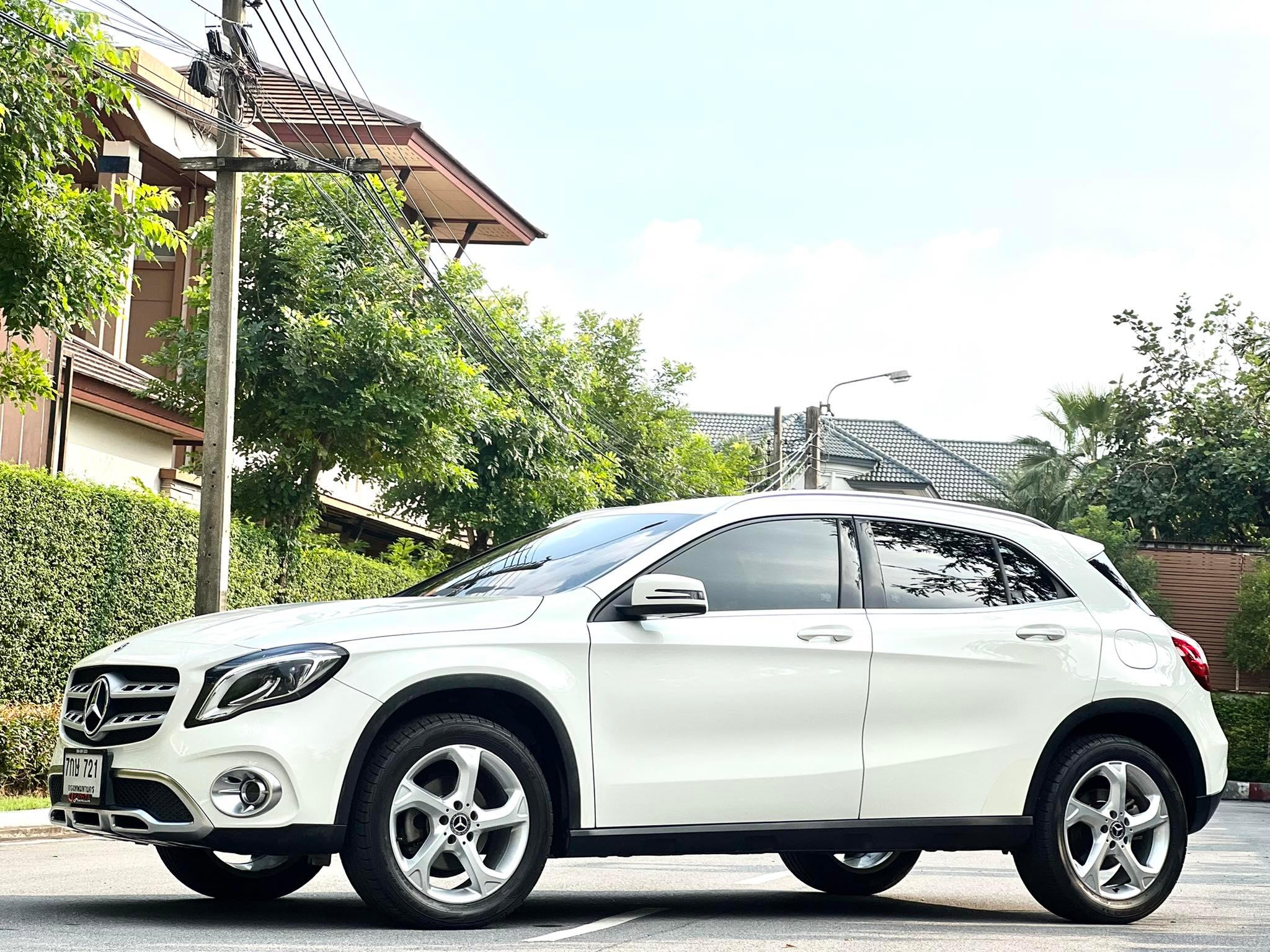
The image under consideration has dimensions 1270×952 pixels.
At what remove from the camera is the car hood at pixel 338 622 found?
20.6ft

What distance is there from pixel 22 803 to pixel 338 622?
7965 mm

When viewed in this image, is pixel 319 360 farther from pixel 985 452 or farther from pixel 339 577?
pixel 985 452

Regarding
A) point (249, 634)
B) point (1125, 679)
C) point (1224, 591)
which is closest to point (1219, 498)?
point (1224, 591)

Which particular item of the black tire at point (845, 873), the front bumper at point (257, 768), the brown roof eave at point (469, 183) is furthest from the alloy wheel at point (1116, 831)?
the brown roof eave at point (469, 183)

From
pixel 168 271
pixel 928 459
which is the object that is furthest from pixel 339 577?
pixel 928 459

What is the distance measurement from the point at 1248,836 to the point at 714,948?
1261cm

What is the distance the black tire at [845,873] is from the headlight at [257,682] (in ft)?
11.7

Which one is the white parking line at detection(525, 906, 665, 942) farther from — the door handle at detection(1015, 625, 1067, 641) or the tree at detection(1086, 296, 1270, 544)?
the tree at detection(1086, 296, 1270, 544)

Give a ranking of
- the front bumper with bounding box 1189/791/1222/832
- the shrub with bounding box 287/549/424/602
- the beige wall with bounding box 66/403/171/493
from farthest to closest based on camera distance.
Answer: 1. the beige wall with bounding box 66/403/171/493
2. the shrub with bounding box 287/549/424/602
3. the front bumper with bounding box 1189/791/1222/832

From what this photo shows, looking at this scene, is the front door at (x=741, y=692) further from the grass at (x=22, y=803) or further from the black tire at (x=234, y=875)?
the grass at (x=22, y=803)

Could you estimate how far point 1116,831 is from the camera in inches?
306

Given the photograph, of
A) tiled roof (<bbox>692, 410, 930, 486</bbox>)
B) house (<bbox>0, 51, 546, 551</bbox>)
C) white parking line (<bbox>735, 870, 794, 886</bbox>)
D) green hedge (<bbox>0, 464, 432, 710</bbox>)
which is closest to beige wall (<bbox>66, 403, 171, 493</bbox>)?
house (<bbox>0, 51, 546, 551</bbox>)

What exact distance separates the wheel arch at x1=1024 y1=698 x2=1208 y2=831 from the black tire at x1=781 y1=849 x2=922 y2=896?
1440mm

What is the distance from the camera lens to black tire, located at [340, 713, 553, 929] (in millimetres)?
6168
